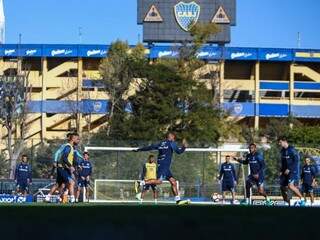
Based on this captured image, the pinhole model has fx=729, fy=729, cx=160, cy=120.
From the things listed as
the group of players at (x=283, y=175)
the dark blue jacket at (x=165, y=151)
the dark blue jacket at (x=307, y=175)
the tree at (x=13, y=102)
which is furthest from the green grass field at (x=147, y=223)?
the tree at (x=13, y=102)

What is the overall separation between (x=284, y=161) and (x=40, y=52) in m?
64.5

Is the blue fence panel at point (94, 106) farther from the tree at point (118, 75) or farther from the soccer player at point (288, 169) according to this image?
the soccer player at point (288, 169)

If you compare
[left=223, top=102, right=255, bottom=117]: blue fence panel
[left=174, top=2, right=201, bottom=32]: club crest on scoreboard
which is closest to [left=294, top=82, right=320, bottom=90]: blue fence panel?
[left=223, top=102, right=255, bottom=117]: blue fence panel

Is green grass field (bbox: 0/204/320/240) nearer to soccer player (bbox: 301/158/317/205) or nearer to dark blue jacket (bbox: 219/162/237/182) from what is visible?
soccer player (bbox: 301/158/317/205)

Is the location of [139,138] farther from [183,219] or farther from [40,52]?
[183,219]

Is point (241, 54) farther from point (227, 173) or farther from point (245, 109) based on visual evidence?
point (227, 173)

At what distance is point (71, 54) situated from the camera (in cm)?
8056

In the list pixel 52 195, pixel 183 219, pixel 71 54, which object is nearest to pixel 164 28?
pixel 71 54

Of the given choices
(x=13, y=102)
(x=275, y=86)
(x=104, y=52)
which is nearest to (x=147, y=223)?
(x=13, y=102)

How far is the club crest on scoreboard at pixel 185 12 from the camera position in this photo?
259 ft

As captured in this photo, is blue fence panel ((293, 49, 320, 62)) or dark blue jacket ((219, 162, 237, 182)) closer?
dark blue jacket ((219, 162, 237, 182))

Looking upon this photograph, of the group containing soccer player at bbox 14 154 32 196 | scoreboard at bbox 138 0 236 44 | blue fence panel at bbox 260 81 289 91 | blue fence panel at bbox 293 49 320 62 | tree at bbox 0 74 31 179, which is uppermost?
scoreboard at bbox 138 0 236 44

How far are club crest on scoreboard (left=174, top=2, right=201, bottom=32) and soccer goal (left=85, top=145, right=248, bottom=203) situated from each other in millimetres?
47860

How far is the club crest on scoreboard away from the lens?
79062 millimetres
